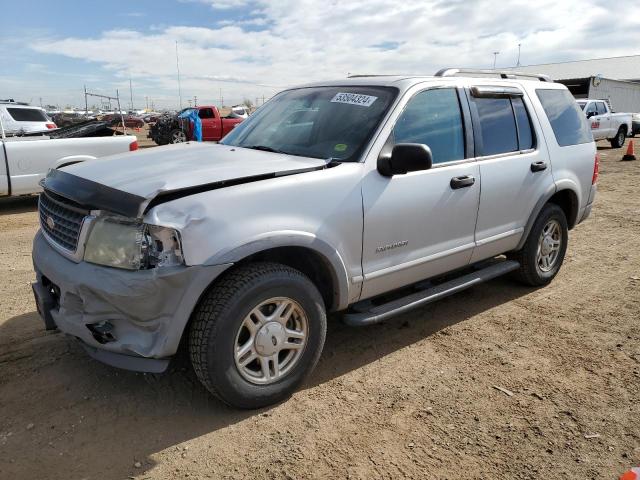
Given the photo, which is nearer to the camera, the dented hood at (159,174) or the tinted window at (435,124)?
the dented hood at (159,174)

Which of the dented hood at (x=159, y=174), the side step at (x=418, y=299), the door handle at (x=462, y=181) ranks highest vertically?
the dented hood at (x=159, y=174)

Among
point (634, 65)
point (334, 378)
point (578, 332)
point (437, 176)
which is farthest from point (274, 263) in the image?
point (634, 65)

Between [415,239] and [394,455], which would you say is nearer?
[394,455]

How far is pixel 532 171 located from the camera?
4.39 m

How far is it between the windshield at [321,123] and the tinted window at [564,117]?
2040 millimetres

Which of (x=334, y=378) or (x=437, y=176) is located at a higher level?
(x=437, y=176)

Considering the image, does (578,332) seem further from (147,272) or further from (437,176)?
(147,272)

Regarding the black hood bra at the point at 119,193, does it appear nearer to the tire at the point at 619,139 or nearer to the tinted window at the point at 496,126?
the tinted window at the point at 496,126

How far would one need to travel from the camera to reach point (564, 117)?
4926 millimetres

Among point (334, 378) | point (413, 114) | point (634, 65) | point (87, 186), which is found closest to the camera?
point (87, 186)

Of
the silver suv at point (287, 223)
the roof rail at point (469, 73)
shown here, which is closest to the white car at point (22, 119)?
the silver suv at point (287, 223)

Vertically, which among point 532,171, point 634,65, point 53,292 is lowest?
point 53,292

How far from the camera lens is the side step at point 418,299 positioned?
131 inches

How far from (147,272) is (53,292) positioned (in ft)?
3.05
